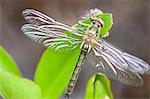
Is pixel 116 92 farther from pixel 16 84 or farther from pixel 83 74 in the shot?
pixel 16 84

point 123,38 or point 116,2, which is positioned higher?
point 116,2

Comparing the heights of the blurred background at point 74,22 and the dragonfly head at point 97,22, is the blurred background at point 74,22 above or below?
above

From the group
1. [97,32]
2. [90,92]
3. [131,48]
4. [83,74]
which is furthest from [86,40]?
[131,48]

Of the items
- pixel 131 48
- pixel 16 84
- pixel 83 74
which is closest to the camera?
pixel 16 84

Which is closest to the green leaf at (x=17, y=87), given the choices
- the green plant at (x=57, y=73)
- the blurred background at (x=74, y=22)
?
the green plant at (x=57, y=73)

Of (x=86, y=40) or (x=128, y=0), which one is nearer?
(x=86, y=40)

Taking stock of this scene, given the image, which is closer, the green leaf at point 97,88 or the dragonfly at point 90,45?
the green leaf at point 97,88

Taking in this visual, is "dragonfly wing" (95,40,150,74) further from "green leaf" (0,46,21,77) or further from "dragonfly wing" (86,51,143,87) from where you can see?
"green leaf" (0,46,21,77)

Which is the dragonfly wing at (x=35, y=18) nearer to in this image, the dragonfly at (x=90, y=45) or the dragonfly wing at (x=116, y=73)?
the dragonfly at (x=90, y=45)
